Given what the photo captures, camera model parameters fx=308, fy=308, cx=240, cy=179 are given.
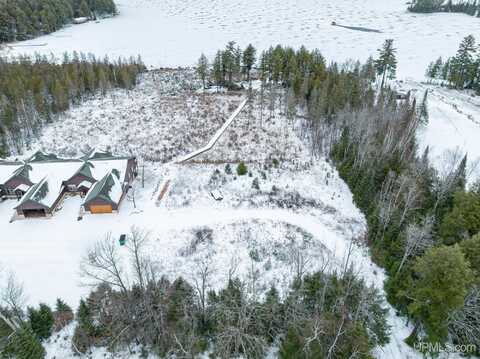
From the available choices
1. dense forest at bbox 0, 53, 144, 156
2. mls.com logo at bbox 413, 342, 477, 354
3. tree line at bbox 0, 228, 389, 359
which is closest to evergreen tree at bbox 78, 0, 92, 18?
dense forest at bbox 0, 53, 144, 156

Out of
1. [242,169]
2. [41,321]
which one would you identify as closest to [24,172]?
[41,321]

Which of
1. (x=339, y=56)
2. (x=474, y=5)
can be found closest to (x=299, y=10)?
(x=339, y=56)

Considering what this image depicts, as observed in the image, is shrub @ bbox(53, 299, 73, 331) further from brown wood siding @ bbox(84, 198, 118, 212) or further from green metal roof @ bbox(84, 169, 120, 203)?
green metal roof @ bbox(84, 169, 120, 203)

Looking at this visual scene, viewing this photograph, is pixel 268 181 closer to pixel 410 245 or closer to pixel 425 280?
pixel 410 245

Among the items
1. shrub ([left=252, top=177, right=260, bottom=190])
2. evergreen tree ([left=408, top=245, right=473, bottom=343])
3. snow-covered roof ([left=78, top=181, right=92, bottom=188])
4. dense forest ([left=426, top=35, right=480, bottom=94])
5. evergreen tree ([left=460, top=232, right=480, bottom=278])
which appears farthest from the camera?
dense forest ([left=426, top=35, right=480, bottom=94])

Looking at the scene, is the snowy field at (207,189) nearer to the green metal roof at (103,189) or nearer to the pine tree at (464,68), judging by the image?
the green metal roof at (103,189)

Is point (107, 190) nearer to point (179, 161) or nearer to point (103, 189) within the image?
point (103, 189)
